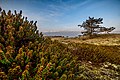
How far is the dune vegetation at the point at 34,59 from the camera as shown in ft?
17.0

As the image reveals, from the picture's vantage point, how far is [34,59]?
20.1ft

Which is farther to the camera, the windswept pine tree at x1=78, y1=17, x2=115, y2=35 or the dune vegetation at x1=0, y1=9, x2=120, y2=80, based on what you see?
the windswept pine tree at x1=78, y1=17, x2=115, y2=35

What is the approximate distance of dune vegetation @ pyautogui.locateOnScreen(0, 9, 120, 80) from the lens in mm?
5180

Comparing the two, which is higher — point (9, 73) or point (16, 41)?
point (16, 41)

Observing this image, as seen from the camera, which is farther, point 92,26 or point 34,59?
point 92,26

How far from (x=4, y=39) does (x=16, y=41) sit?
409 millimetres

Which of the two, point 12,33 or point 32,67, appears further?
point 12,33

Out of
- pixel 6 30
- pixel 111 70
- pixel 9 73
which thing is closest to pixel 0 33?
pixel 6 30

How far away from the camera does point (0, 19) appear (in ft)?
26.0

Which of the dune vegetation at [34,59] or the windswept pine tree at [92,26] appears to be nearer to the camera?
the dune vegetation at [34,59]

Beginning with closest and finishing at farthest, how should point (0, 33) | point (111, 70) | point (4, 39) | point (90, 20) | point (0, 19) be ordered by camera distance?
point (4, 39) < point (0, 33) < point (0, 19) < point (111, 70) < point (90, 20)

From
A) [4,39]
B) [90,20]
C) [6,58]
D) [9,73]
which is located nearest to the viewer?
[9,73]

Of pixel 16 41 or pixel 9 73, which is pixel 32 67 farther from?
pixel 16 41

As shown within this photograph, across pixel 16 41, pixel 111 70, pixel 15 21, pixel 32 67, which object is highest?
pixel 15 21
